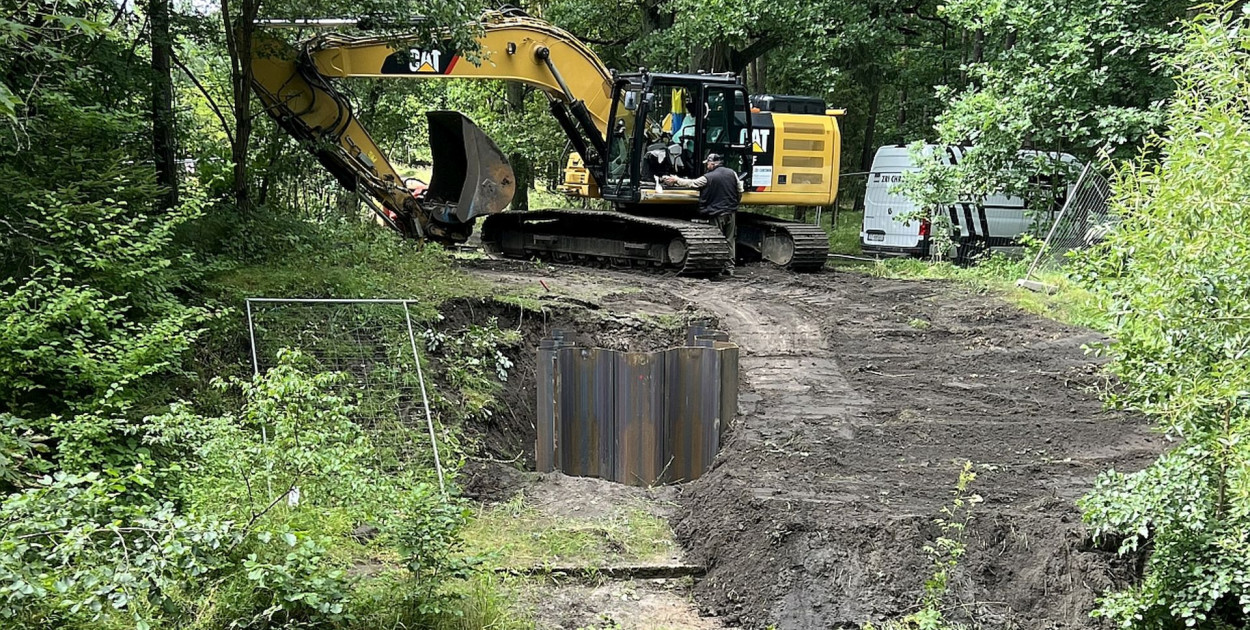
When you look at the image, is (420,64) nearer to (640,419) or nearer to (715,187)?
(715,187)

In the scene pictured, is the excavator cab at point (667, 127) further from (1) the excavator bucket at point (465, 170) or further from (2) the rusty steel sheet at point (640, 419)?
(2) the rusty steel sheet at point (640, 419)

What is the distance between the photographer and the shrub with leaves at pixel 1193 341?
12.6 ft

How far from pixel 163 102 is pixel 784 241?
782 centimetres

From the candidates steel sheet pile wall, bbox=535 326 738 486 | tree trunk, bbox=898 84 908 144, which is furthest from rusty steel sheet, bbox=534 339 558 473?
tree trunk, bbox=898 84 908 144

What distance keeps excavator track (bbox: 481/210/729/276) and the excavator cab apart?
1.39 ft

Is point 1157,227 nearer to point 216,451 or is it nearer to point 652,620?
point 652,620

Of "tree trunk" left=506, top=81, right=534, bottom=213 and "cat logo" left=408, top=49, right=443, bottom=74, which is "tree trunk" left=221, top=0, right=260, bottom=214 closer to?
"cat logo" left=408, top=49, right=443, bottom=74

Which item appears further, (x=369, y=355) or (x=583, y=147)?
(x=583, y=147)

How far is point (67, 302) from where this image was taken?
192 inches

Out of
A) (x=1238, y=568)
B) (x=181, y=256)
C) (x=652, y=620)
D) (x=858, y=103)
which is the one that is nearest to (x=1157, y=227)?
(x=1238, y=568)

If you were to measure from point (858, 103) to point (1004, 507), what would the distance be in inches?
838

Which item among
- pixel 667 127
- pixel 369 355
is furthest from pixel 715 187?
pixel 369 355

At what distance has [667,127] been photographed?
12.1 m

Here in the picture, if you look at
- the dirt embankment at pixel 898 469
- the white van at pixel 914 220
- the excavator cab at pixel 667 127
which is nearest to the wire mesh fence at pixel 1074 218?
the white van at pixel 914 220
